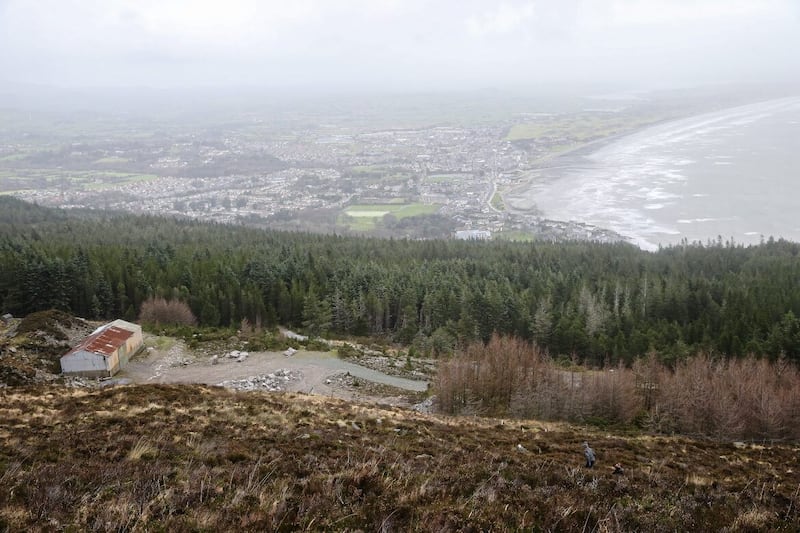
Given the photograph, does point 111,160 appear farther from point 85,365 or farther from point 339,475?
point 339,475

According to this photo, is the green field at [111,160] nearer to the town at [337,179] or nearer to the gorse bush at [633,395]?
the town at [337,179]

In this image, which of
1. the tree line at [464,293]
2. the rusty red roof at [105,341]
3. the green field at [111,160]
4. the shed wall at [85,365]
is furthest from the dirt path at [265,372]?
the green field at [111,160]

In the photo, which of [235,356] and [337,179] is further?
[337,179]

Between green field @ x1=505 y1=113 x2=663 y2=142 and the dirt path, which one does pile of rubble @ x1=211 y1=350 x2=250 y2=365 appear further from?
green field @ x1=505 y1=113 x2=663 y2=142

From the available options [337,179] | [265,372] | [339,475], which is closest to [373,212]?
[337,179]

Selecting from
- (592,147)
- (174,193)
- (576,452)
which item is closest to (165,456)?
(576,452)
